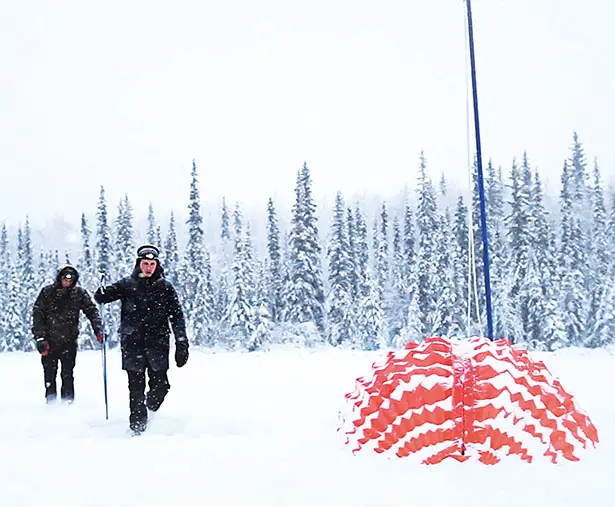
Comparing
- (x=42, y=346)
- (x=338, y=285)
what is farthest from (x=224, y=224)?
(x=42, y=346)

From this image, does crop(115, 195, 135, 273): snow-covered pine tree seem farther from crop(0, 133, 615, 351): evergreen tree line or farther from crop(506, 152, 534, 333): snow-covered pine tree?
crop(506, 152, 534, 333): snow-covered pine tree

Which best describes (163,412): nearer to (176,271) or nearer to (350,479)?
(350,479)

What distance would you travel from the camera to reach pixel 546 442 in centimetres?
462

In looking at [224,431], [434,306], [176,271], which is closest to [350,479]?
[224,431]

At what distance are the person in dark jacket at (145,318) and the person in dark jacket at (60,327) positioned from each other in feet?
7.14

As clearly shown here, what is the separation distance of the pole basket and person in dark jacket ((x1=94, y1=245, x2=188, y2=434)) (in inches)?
99.4

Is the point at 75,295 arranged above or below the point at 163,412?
above

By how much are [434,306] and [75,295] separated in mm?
42685

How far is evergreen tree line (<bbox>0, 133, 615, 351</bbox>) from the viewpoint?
45.1m

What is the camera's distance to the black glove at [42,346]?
8711 mm

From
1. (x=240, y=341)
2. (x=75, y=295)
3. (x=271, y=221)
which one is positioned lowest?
(x=240, y=341)

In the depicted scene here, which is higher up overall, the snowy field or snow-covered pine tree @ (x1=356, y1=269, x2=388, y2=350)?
the snowy field

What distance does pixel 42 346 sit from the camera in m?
8.72

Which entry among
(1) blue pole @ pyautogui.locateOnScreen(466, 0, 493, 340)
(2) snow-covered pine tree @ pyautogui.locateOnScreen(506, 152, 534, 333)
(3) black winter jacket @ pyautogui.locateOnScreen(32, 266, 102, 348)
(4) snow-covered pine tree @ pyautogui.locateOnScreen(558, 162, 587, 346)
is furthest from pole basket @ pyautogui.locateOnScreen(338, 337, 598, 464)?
(2) snow-covered pine tree @ pyautogui.locateOnScreen(506, 152, 534, 333)
